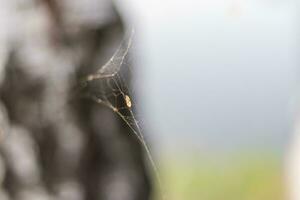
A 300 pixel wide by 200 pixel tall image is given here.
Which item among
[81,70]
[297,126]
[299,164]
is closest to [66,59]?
[81,70]

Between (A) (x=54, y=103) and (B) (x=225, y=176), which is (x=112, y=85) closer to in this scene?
(A) (x=54, y=103)

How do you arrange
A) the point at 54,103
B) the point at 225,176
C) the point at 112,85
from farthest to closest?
1. the point at 225,176
2. the point at 54,103
3. the point at 112,85

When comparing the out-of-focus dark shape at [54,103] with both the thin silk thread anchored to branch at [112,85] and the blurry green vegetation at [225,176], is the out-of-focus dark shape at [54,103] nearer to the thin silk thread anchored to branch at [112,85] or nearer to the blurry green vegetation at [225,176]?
the thin silk thread anchored to branch at [112,85]

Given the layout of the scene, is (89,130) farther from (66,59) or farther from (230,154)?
(230,154)

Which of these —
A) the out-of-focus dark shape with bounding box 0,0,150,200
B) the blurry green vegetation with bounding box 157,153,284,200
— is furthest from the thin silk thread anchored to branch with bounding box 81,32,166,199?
the blurry green vegetation with bounding box 157,153,284,200

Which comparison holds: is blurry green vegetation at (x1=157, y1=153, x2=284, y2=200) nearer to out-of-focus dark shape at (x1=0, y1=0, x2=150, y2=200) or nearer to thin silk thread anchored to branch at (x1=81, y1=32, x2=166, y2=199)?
out-of-focus dark shape at (x1=0, y1=0, x2=150, y2=200)

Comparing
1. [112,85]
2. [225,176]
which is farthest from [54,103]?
[225,176]
